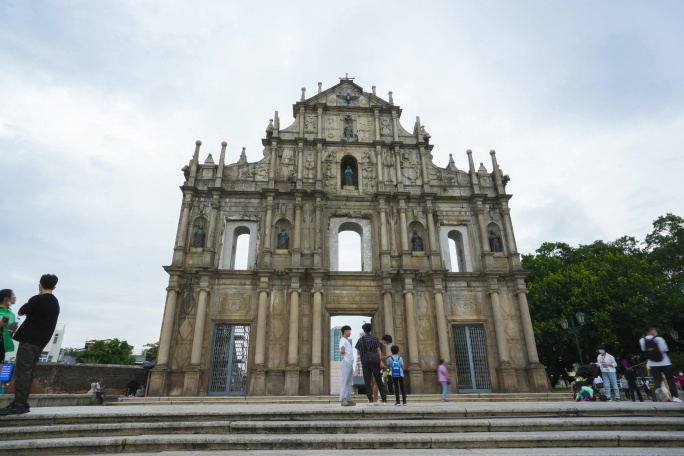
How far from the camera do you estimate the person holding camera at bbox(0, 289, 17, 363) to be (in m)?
5.53

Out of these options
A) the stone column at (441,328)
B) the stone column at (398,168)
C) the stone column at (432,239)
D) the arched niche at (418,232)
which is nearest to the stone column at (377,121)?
the stone column at (398,168)

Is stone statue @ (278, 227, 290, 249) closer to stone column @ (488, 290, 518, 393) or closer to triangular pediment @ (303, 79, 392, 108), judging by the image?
triangular pediment @ (303, 79, 392, 108)

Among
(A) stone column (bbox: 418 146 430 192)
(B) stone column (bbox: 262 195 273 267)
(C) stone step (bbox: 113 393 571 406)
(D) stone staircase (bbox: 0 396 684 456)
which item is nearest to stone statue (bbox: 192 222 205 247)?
(B) stone column (bbox: 262 195 273 267)

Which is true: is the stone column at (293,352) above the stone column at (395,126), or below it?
below

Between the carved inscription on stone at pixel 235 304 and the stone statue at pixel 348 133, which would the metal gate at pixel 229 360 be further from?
the stone statue at pixel 348 133

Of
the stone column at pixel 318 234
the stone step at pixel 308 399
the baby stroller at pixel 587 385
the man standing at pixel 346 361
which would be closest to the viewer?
the man standing at pixel 346 361

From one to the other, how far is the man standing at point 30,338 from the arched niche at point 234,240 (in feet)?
40.4

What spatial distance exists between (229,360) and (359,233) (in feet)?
27.5

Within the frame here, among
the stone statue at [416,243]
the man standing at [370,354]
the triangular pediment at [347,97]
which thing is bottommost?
the man standing at [370,354]

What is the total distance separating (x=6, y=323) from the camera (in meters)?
5.51

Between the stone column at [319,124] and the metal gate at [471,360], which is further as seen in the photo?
the stone column at [319,124]

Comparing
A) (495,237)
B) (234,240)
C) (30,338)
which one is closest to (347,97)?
(234,240)

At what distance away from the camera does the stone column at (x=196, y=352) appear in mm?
15297

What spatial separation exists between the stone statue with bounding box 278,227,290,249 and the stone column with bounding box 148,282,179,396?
469 centimetres
